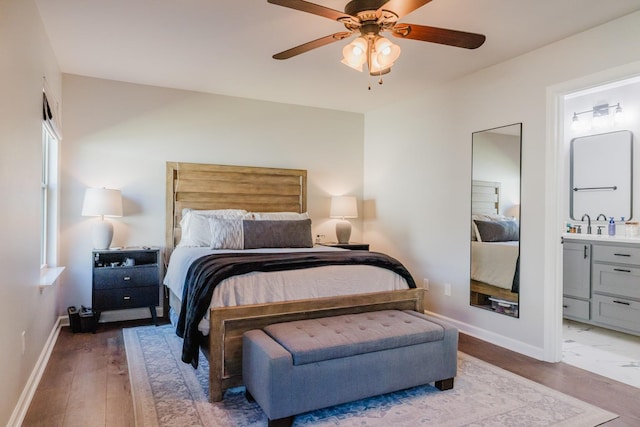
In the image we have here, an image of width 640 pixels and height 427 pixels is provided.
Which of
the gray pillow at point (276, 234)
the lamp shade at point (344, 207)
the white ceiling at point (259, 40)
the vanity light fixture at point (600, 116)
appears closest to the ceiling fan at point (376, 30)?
the white ceiling at point (259, 40)

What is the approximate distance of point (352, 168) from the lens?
563 cm

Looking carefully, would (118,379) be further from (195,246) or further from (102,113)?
(102,113)

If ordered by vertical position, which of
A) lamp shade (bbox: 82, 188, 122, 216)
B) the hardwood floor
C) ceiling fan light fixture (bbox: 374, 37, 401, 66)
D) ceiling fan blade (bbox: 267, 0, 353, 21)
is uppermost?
ceiling fan blade (bbox: 267, 0, 353, 21)

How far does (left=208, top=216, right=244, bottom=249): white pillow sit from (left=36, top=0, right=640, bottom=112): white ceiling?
147cm

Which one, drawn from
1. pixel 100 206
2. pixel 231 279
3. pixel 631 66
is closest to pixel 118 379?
pixel 231 279

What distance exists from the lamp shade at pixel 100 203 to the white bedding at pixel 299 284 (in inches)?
47.0

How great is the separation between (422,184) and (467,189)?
64cm

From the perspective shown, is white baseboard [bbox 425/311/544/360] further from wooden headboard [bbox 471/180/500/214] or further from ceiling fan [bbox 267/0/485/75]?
ceiling fan [bbox 267/0/485/75]

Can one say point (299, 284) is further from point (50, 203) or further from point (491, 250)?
point (50, 203)

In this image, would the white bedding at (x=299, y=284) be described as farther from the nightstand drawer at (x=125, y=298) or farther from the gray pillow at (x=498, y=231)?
the gray pillow at (x=498, y=231)

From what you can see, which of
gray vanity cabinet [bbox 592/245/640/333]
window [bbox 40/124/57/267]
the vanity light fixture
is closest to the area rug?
window [bbox 40/124/57/267]

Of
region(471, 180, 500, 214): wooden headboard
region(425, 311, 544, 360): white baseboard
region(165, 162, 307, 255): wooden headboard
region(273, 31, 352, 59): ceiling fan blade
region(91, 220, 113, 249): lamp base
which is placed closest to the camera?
region(273, 31, 352, 59): ceiling fan blade

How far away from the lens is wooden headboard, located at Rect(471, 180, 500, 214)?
374cm

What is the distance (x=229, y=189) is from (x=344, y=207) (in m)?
1.45
